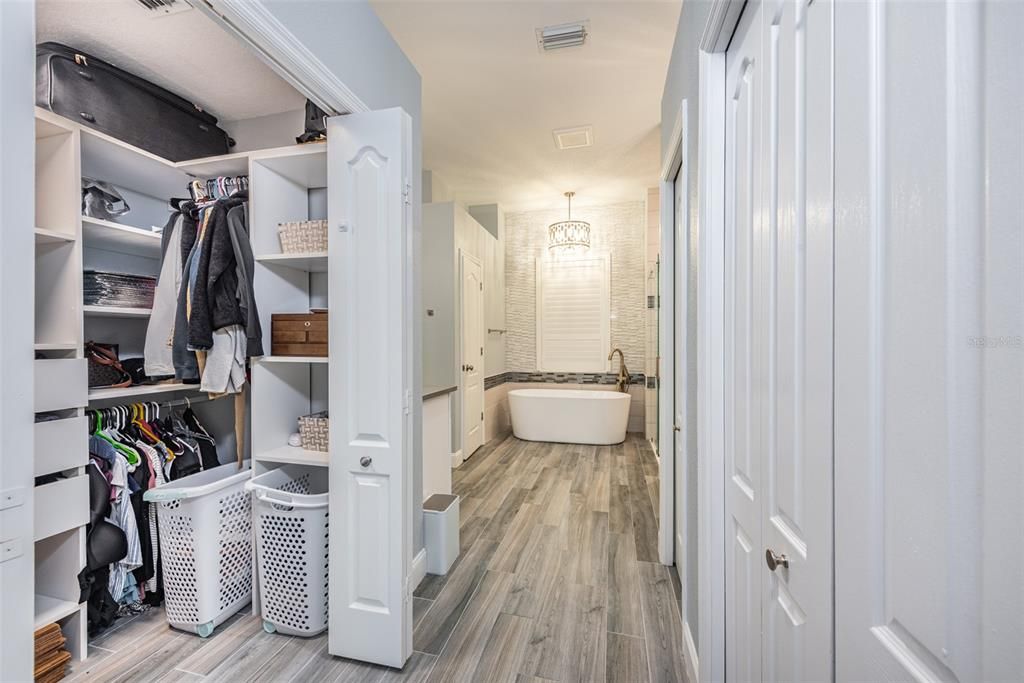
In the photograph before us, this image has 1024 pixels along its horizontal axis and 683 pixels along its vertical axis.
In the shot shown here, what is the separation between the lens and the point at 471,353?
4508mm

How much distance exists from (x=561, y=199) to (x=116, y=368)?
15.2ft

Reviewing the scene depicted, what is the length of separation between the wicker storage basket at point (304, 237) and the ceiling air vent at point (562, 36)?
168 centimetres

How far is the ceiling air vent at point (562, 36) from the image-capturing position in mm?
2336

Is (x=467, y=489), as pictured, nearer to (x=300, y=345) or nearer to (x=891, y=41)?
(x=300, y=345)

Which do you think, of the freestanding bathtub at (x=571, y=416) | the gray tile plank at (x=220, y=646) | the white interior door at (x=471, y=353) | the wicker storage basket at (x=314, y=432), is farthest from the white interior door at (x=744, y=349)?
the freestanding bathtub at (x=571, y=416)

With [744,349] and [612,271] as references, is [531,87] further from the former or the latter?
[612,271]

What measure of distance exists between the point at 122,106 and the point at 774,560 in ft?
10.5

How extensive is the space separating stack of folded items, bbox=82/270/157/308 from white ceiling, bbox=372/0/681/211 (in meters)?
1.89

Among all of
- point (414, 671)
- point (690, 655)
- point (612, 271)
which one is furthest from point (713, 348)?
point (612, 271)

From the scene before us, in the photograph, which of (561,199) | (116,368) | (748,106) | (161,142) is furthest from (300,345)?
(561,199)

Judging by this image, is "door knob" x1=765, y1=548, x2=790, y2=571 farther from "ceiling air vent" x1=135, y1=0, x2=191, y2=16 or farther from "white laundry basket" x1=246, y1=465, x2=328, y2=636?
"ceiling air vent" x1=135, y1=0, x2=191, y2=16

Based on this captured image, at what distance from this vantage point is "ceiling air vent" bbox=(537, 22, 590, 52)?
234 centimetres

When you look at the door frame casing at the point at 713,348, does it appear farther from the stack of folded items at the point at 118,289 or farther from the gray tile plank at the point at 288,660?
the stack of folded items at the point at 118,289

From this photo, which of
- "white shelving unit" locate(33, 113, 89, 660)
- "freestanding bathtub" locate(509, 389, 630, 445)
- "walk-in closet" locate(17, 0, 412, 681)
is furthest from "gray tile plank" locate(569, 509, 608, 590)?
"white shelving unit" locate(33, 113, 89, 660)
